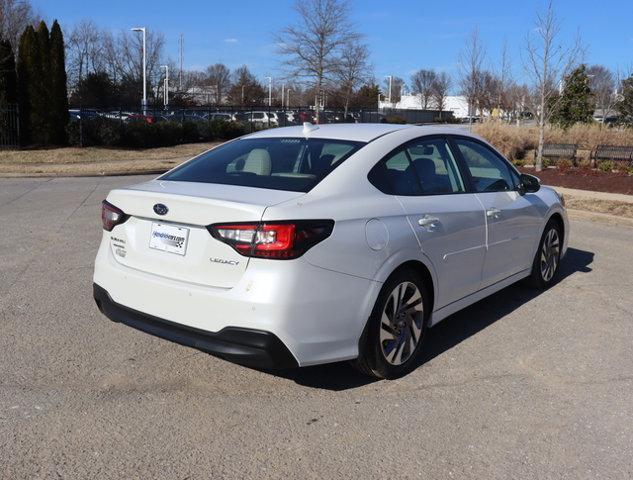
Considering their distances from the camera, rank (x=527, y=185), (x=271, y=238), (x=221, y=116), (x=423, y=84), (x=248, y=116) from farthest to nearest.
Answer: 1. (x=423, y=84)
2. (x=248, y=116)
3. (x=221, y=116)
4. (x=527, y=185)
5. (x=271, y=238)

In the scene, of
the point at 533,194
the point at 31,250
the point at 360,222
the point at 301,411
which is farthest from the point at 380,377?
the point at 31,250

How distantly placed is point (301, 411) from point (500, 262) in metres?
2.40

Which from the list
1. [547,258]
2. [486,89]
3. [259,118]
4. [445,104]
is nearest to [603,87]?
[486,89]

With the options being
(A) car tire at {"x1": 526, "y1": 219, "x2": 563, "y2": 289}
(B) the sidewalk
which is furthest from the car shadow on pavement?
(B) the sidewalk

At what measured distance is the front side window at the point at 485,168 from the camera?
17.3 ft

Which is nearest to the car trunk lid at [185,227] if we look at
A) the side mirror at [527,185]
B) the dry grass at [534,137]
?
the side mirror at [527,185]

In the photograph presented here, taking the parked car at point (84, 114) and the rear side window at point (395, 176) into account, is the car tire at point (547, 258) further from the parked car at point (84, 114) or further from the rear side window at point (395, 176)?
the parked car at point (84, 114)

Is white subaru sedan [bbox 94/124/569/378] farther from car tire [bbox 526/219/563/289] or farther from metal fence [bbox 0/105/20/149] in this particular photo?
metal fence [bbox 0/105/20/149]

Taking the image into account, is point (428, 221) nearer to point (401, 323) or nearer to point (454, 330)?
point (401, 323)

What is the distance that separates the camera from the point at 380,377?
4.14 meters

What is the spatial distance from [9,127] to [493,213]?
74.4 ft

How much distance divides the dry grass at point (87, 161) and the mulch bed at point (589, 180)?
1121cm

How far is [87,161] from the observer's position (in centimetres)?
2180

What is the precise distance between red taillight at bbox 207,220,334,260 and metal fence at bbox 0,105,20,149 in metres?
22.9
